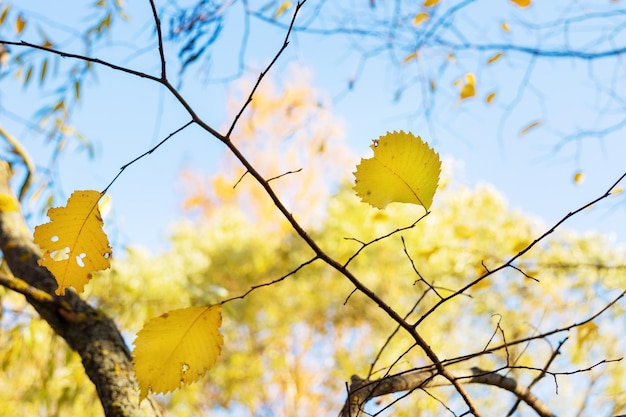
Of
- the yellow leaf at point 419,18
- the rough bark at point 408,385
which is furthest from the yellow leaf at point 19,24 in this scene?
the rough bark at point 408,385

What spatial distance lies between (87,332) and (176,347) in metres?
0.30

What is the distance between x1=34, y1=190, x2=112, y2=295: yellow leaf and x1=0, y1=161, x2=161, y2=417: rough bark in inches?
8.8

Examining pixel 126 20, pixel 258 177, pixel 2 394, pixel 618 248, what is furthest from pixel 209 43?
pixel 618 248

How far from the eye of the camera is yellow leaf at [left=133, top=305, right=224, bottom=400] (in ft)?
1.34

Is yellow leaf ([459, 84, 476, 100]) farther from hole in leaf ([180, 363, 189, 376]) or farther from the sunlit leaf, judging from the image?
hole in leaf ([180, 363, 189, 376])

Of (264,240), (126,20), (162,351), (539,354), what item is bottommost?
(162,351)

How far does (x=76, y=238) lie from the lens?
0.38 metres

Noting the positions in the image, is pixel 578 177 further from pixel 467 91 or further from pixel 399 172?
pixel 399 172

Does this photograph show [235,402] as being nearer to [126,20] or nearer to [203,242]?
[203,242]

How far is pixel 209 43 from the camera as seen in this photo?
0.76m

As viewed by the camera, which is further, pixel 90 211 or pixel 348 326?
pixel 348 326

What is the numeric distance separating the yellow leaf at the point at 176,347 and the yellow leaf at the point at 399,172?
0.47 feet

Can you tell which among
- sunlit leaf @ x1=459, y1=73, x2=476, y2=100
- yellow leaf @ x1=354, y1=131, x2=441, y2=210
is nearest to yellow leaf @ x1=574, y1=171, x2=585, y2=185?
sunlit leaf @ x1=459, y1=73, x2=476, y2=100

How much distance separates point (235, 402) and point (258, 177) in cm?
560
